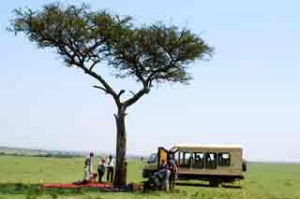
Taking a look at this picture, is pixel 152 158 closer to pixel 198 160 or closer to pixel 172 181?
pixel 198 160

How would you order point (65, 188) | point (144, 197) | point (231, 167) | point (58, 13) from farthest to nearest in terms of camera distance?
point (231, 167), point (58, 13), point (65, 188), point (144, 197)

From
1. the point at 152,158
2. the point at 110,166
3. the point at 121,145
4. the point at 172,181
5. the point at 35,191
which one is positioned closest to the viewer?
the point at 35,191

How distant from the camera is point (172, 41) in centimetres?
3859

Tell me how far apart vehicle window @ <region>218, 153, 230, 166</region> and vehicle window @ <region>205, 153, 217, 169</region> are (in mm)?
309

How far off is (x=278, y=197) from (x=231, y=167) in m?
9.29

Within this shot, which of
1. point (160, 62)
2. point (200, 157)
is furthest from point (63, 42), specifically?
point (200, 157)

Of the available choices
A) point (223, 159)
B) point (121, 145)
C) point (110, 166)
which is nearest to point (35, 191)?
point (121, 145)

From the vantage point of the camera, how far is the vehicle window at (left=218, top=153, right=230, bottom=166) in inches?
1732

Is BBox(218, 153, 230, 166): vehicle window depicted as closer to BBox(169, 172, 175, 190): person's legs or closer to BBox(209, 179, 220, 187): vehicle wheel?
BBox(209, 179, 220, 187): vehicle wheel

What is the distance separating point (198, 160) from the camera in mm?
44219

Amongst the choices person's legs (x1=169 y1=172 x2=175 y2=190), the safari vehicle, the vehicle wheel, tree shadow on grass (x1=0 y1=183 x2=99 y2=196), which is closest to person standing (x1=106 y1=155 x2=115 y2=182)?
the safari vehicle

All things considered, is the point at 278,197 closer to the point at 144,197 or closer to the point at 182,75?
the point at 144,197

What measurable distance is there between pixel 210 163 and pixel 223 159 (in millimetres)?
869

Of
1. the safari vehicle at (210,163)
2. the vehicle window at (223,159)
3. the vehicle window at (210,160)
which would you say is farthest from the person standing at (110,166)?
the vehicle window at (223,159)
